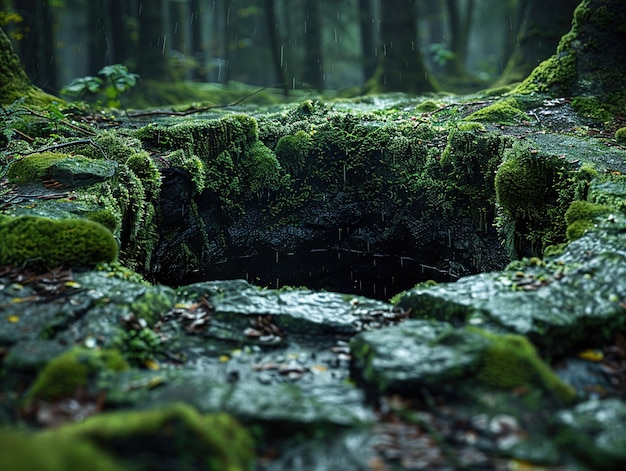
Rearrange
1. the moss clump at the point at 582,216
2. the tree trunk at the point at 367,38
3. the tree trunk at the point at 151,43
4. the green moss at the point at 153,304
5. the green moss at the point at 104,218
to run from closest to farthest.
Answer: the green moss at the point at 153,304
the moss clump at the point at 582,216
the green moss at the point at 104,218
the tree trunk at the point at 151,43
the tree trunk at the point at 367,38

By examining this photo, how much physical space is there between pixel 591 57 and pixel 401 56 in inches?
225

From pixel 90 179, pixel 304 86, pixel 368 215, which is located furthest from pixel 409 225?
pixel 304 86

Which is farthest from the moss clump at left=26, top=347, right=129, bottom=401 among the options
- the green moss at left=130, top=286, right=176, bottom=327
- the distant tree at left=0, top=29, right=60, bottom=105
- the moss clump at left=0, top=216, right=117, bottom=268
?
the distant tree at left=0, top=29, right=60, bottom=105

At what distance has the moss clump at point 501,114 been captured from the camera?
8.87m

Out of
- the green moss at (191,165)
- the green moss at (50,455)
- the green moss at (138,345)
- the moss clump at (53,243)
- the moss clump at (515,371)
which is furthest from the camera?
the green moss at (191,165)

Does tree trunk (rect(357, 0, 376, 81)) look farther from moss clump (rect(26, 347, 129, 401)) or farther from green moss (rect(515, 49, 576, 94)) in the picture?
moss clump (rect(26, 347, 129, 401))

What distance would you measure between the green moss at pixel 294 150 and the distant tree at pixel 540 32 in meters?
6.05

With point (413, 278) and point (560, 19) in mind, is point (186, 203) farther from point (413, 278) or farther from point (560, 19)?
point (560, 19)

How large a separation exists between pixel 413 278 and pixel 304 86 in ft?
36.1

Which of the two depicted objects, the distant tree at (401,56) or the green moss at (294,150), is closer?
the green moss at (294,150)

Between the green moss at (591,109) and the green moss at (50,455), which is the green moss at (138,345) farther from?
the green moss at (591,109)

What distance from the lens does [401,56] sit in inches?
569

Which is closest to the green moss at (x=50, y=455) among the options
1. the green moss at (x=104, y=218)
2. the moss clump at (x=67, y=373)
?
the moss clump at (x=67, y=373)

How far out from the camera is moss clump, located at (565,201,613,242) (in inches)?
212
